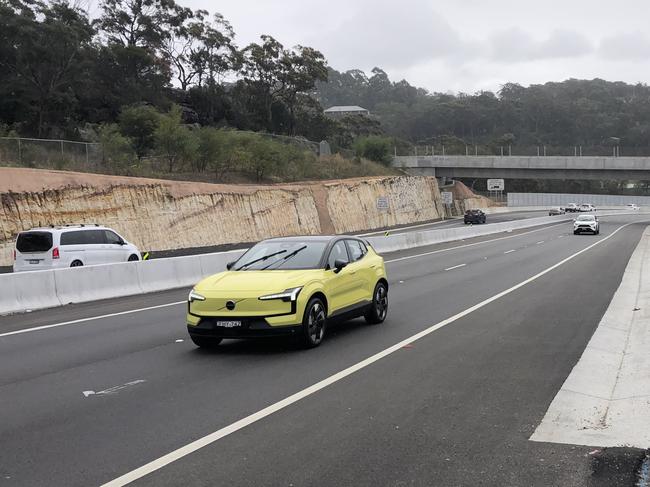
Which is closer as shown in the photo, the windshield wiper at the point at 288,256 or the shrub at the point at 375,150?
the windshield wiper at the point at 288,256

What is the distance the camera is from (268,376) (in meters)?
8.23

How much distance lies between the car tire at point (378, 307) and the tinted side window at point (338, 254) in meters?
1.06

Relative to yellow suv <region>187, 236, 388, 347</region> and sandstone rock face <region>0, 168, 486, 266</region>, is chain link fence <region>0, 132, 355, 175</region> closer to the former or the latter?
sandstone rock face <region>0, 168, 486, 266</region>

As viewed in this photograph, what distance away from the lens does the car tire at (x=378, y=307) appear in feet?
39.4

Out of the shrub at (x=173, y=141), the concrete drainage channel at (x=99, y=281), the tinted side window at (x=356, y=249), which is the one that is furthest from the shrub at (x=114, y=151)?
the tinted side window at (x=356, y=249)

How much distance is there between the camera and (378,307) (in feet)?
40.1

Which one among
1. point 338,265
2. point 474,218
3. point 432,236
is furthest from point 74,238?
point 474,218

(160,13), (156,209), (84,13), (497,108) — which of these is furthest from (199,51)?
(497,108)

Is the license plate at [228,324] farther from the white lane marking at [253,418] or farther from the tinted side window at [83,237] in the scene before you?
the tinted side window at [83,237]

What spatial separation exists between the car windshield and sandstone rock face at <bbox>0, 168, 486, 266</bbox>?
21.4 meters

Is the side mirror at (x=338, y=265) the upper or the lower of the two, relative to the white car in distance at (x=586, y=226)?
upper

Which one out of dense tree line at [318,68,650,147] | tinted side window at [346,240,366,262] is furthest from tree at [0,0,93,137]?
dense tree line at [318,68,650,147]

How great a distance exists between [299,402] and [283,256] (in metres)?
3.94

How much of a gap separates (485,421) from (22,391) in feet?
16.9
